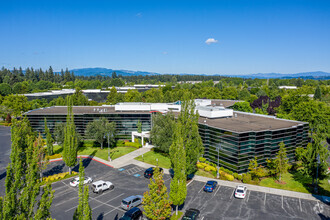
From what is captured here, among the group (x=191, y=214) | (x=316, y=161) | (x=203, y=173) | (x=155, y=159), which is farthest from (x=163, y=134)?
(x=316, y=161)

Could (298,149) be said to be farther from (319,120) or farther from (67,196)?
(67,196)

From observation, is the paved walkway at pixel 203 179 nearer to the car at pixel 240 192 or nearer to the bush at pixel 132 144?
the bush at pixel 132 144

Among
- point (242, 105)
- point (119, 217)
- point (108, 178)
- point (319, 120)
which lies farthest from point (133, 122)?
point (319, 120)

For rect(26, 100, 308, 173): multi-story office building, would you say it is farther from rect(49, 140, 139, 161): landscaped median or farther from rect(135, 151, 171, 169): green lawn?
rect(135, 151, 171, 169): green lawn

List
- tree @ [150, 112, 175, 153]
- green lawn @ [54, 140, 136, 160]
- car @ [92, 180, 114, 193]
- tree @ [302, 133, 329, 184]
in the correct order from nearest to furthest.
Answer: tree @ [302, 133, 329, 184] → car @ [92, 180, 114, 193] → tree @ [150, 112, 175, 153] → green lawn @ [54, 140, 136, 160]

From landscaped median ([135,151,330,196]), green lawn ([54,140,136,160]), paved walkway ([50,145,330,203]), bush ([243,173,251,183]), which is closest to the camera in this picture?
paved walkway ([50,145,330,203])

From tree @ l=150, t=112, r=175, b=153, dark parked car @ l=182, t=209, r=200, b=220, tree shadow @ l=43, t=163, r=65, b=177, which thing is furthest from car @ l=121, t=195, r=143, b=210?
tree shadow @ l=43, t=163, r=65, b=177
